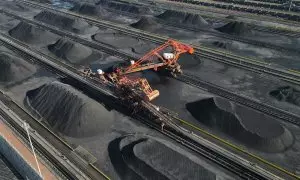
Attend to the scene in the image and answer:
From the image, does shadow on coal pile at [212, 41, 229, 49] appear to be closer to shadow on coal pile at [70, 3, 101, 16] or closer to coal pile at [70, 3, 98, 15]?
shadow on coal pile at [70, 3, 101, 16]

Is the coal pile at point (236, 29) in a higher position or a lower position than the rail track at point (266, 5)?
lower

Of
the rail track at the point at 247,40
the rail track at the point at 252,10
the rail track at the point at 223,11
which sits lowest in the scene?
the rail track at the point at 247,40

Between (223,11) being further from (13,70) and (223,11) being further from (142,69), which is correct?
(13,70)

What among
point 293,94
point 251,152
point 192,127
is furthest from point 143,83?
point 293,94

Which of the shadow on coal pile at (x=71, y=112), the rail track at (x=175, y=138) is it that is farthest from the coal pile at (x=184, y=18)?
the shadow on coal pile at (x=71, y=112)

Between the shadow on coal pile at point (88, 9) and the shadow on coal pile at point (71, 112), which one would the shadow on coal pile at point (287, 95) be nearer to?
the shadow on coal pile at point (71, 112)

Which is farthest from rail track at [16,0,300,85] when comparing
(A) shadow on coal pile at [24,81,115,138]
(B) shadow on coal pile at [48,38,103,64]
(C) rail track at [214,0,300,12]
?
(C) rail track at [214,0,300,12]

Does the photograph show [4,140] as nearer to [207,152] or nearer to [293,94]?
[207,152]

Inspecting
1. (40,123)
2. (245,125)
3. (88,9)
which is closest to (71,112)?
(40,123)
